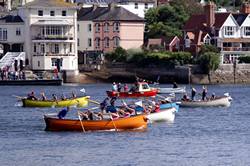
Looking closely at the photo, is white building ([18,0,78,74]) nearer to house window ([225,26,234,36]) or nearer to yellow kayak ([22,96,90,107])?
house window ([225,26,234,36])

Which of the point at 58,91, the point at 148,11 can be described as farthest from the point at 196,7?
the point at 58,91

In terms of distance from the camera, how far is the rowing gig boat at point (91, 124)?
70.3 m

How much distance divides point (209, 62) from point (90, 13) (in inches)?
1186

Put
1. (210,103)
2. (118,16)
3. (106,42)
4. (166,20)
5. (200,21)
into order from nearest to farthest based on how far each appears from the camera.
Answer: (210,103)
(200,21)
(118,16)
(106,42)
(166,20)

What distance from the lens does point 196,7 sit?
180m

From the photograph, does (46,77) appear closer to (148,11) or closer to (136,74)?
(136,74)

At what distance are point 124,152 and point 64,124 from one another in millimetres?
9892

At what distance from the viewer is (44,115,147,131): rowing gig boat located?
70.3 meters

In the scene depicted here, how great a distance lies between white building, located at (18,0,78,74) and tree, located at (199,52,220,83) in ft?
60.0

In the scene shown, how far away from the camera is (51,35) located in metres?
150

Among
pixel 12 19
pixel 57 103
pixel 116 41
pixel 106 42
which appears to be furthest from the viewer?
pixel 106 42

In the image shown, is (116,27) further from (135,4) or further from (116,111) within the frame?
(116,111)

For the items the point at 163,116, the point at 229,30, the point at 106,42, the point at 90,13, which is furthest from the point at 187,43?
the point at 163,116

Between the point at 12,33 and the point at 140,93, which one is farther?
the point at 12,33
